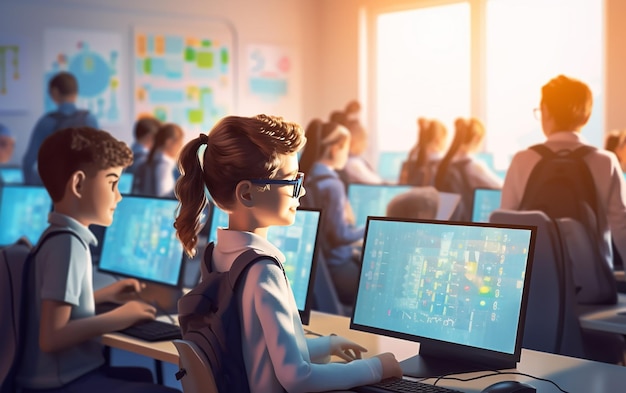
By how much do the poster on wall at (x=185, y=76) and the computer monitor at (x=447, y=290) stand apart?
7210 millimetres

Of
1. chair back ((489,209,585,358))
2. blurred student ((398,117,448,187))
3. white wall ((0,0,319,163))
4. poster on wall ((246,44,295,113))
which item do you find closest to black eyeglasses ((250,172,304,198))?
chair back ((489,209,585,358))

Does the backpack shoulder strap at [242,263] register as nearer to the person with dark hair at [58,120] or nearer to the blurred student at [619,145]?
the blurred student at [619,145]

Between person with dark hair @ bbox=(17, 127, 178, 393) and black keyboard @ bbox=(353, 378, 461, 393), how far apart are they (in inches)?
35.5

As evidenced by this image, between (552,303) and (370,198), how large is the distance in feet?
6.54

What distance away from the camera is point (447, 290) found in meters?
1.99

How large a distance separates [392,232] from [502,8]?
741cm

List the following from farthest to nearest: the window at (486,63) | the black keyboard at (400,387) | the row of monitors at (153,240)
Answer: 1. the window at (486,63)
2. the row of monitors at (153,240)
3. the black keyboard at (400,387)

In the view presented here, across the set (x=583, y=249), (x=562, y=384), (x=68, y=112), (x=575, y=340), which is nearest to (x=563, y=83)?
(x=583, y=249)

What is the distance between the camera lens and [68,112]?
653cm

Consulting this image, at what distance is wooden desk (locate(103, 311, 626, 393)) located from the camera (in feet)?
6.06

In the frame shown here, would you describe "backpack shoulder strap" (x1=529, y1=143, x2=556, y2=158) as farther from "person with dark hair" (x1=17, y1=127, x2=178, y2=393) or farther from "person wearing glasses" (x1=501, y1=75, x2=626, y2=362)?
"person with dark hair" (x1=17, y1=127, x2=178, y2=393)

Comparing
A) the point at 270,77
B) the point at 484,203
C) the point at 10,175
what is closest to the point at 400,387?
the point at 484,203

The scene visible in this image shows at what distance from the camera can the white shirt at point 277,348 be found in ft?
5.23

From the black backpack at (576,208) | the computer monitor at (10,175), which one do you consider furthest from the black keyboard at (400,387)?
the computer monitor at (10,175)
